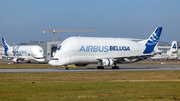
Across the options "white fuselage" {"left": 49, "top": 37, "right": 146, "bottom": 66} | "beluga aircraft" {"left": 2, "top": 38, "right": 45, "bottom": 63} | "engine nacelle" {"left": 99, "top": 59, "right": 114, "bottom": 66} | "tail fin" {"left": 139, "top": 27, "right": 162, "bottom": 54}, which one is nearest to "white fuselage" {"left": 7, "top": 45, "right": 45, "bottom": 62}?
"beluga aircraft" {"left": 2, "top": 38, "right": 45, "bottom": 63}

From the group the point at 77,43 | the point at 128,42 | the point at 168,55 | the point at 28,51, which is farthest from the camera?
the point at 168,55

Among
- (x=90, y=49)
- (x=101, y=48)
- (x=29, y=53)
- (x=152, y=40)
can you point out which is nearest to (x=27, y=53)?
(x=29, y=53)

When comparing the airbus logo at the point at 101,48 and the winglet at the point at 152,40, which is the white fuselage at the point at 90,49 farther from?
the winglet at the point at 152,40

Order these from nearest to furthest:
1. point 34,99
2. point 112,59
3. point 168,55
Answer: point 34,99 < point 112,59 < point 168,55

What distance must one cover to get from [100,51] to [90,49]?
2274 millimetres

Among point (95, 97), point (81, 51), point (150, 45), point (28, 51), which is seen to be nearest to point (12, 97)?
point (95, 97)

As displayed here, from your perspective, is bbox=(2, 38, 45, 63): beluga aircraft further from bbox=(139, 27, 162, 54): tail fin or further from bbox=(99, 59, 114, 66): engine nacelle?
bbox=(99, 59, 114, 66): engine nacelle

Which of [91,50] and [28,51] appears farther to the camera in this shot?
[28,51]

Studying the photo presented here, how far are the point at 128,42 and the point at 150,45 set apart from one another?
541cm

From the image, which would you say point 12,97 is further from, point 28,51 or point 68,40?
point 28,51

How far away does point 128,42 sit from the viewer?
5306cm

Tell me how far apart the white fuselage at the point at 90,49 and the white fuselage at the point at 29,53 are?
42698mm

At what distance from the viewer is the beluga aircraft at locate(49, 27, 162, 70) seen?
44513mm

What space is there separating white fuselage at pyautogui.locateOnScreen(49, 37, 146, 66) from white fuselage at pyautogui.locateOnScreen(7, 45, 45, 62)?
4270 cm
